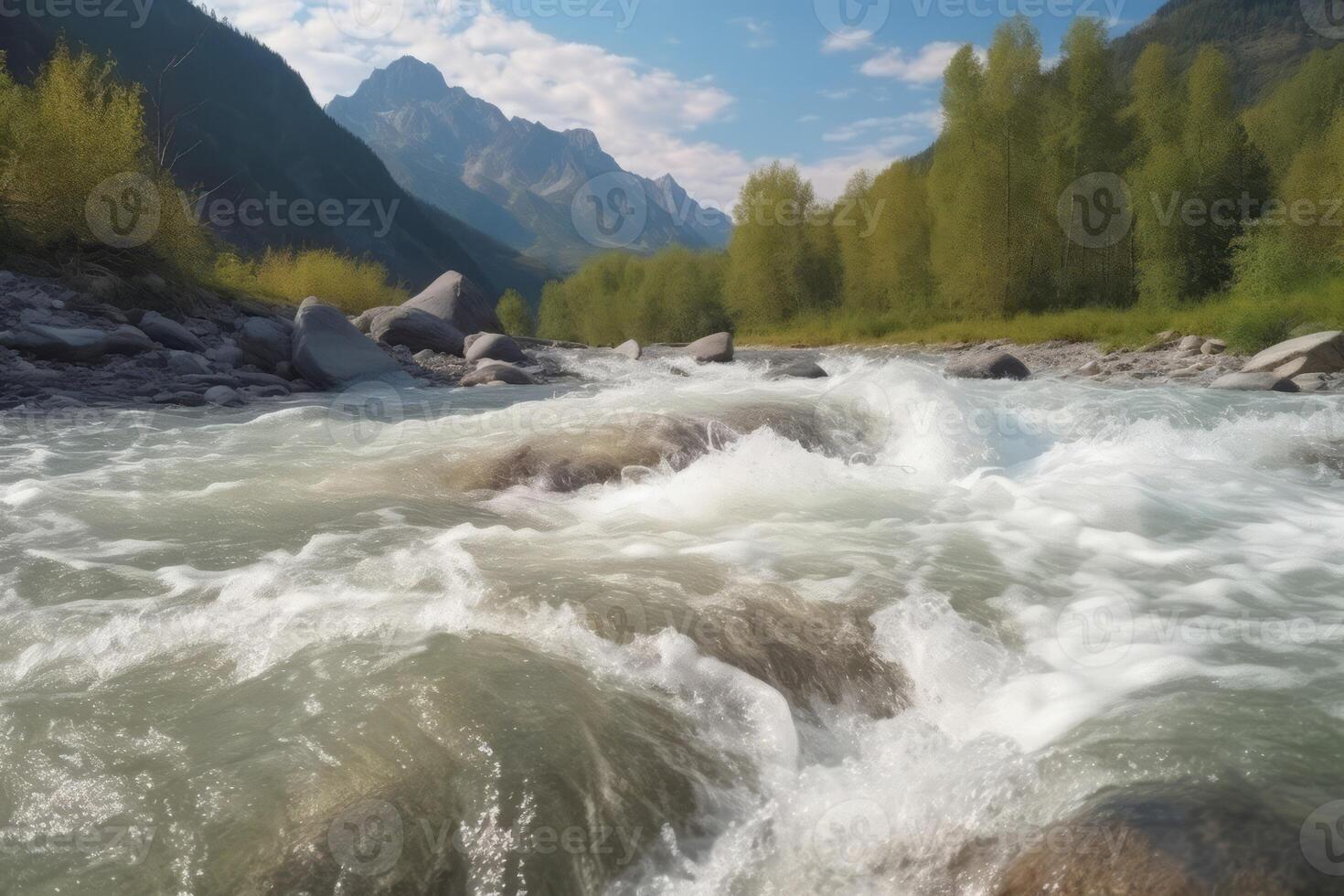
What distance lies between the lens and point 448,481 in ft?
17.7

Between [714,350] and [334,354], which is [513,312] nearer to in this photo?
[714,350]

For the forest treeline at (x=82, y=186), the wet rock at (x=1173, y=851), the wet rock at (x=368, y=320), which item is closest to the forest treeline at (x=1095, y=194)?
the wet rock at (x=368, y=320)

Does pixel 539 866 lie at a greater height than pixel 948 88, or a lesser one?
Result: lesser

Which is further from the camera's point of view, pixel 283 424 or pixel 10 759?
pixel 283 424

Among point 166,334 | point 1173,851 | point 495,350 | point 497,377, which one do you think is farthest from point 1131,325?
point 1173,851

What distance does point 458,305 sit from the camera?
16.9m

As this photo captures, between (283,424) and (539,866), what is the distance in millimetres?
7170

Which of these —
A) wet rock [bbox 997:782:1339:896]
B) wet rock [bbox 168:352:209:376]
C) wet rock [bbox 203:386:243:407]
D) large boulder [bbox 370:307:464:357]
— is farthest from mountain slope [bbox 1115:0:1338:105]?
wet rock [bbox 997:782:1339:896]

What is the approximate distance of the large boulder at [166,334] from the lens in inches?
440

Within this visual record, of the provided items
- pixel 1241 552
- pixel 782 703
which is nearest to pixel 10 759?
pixel 782 703

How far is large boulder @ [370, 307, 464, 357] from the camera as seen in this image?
14578mm

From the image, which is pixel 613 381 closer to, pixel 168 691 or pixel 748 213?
pixel 168 691

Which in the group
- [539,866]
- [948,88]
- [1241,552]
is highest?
[948,88]

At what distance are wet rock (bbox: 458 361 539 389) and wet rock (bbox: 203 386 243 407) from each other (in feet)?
11.2
